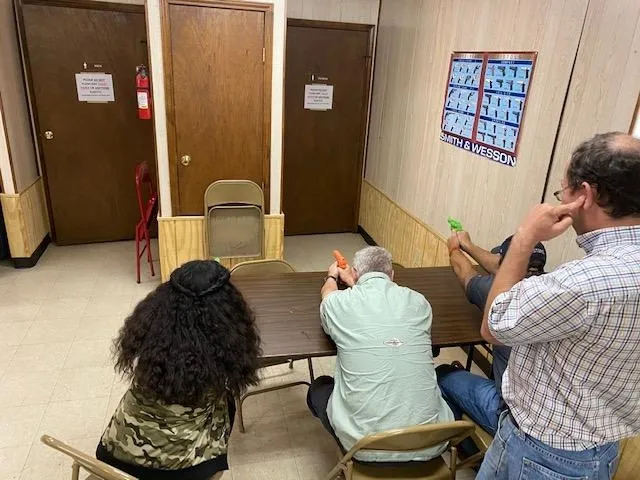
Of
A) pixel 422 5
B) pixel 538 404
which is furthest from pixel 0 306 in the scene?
pixel 422 5

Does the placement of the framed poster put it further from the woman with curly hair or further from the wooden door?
the wooden door

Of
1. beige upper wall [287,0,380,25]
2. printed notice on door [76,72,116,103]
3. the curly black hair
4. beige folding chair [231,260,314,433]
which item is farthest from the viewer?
beige upper wall [287,0,380,25]

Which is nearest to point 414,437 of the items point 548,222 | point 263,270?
point 548,222

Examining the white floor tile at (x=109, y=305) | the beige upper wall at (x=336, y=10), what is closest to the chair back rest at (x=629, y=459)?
the white floor tile at (x=109, y=305)

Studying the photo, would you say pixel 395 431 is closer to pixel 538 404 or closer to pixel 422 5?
pixel 538 404

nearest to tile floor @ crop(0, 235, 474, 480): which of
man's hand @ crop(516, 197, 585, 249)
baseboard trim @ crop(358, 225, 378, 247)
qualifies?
man's hand @ crop(516, 197, 585, 249)

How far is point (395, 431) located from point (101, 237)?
3827 millimetres

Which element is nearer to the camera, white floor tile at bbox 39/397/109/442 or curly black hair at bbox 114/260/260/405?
curly black hair at bbox 114/260/260/405

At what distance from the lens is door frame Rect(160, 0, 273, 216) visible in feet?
9.40

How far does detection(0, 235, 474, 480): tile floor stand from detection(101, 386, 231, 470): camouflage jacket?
28.5 inches

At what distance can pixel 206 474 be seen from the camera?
4.46ft

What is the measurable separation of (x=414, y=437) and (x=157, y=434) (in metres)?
0.74

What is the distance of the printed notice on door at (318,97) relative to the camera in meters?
4.31

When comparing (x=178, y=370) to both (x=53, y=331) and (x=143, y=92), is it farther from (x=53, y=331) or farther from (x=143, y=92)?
(x=143, y=92)
